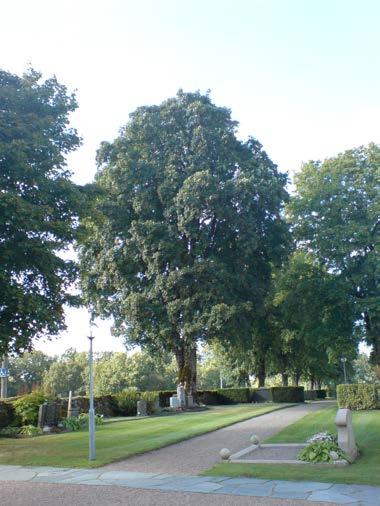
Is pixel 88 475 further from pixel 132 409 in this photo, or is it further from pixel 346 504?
pixel 132 409

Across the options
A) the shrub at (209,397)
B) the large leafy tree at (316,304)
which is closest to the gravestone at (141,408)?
the shrub at (209,397)

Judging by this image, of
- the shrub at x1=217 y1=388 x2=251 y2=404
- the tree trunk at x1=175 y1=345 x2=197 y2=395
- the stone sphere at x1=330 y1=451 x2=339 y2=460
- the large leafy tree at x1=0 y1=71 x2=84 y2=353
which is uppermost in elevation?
the large leafy tree at x1=0 y1=71 x2=84 y2=353

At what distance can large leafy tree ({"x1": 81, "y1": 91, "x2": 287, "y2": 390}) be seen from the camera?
31984 mm

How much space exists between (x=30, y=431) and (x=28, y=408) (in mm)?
2332

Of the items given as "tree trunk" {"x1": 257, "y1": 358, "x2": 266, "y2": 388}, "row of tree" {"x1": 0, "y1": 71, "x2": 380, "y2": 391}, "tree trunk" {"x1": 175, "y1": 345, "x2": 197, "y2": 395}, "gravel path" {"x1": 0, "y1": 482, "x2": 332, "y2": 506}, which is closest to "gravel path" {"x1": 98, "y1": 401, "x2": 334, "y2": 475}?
"gravel path" {"x1": 0, "y1": 482, "x2": 332, "y2": 506}

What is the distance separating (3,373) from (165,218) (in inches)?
590

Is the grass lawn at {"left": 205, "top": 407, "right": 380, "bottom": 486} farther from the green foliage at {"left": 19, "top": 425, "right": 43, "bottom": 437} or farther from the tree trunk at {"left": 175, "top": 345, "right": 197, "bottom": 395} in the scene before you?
the tree trunk at {"left": 175, "top": 345, "right": 197, "bottom": 395}

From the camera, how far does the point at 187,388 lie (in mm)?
35438

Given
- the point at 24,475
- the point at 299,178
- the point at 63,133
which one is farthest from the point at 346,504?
the point at 299,178

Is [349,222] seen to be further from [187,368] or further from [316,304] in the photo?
[187,368]

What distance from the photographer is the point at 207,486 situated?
962cm

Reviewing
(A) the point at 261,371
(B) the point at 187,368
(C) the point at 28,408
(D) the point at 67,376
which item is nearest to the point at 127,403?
(B) the point at 187,368

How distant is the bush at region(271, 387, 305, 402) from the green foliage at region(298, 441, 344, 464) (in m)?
31.4

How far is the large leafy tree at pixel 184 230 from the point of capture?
1259 inches
